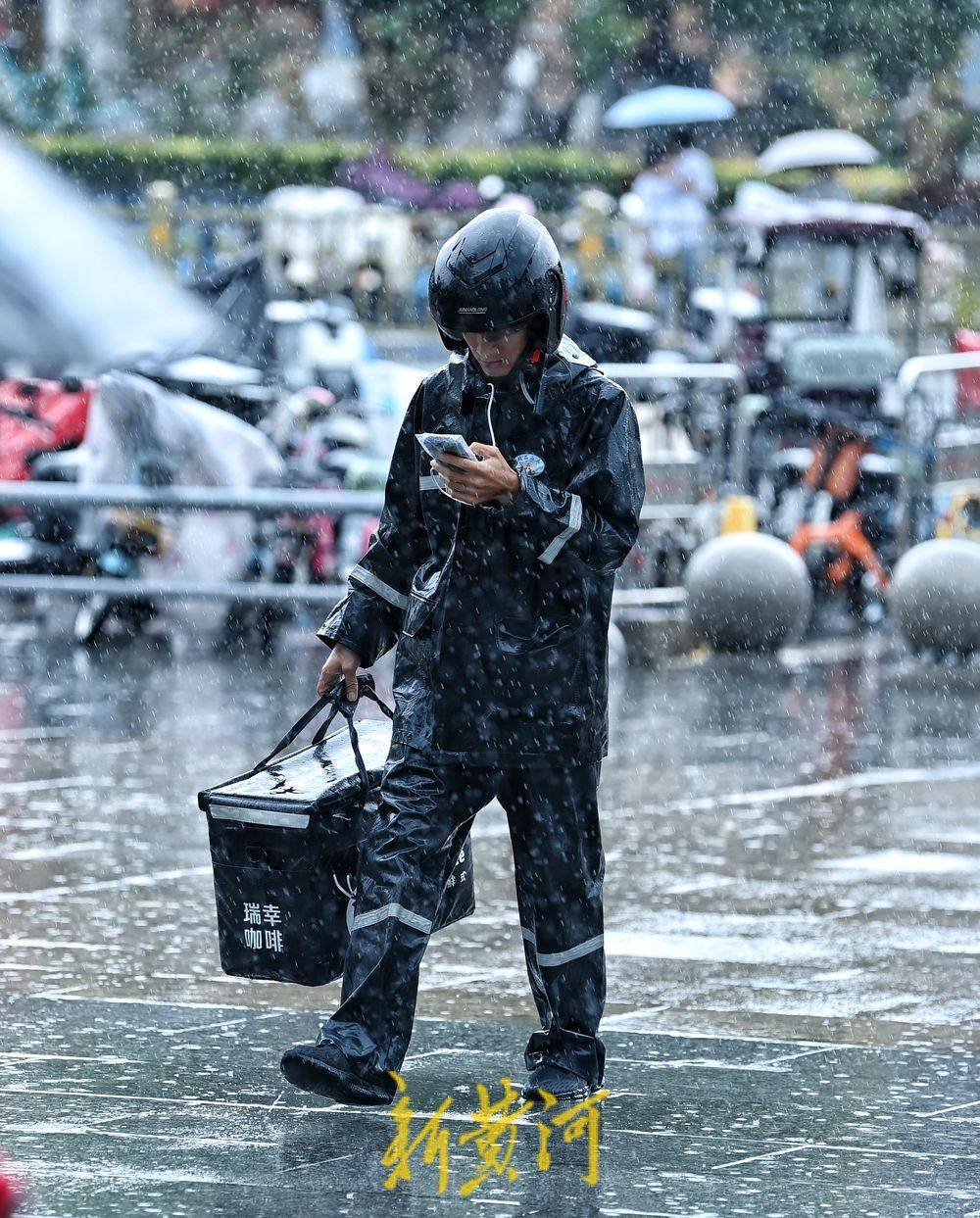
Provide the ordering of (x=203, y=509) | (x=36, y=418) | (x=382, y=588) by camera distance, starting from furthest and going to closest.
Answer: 1. (x=36, y=418)
2. (x=203, y=509)
3. (x=382, y=588)

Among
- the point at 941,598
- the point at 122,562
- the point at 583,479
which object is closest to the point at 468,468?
the point at 583,479

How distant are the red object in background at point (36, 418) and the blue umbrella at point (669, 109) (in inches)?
430

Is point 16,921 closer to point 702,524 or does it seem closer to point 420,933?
point 420,933

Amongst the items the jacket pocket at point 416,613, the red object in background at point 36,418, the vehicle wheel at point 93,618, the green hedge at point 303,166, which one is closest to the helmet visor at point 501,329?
the jacket pocket at point 416,613

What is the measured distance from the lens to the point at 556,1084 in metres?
5.11

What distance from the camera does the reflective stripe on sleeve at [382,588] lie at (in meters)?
5.29

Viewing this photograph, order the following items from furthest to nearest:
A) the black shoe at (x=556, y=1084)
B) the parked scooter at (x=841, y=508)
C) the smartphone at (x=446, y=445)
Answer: the parked scooter at (x=841, y=508), the black shoe at (x=556, y=1084), the smartphone at (x=446, y=445)

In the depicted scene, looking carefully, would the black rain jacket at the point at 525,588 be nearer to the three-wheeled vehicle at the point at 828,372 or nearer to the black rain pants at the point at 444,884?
the black rain pants at the point at 444,884

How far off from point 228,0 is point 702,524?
67.0 feet

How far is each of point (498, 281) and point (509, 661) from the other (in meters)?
0.73

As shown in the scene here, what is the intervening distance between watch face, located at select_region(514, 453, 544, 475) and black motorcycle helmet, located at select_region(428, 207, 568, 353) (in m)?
0.24

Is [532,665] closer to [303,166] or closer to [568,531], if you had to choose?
[568,531]

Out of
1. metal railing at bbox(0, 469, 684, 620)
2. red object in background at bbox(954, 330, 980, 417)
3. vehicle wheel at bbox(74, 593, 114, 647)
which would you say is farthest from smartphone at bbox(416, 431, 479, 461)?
red object in background at bbox(954, 330, 980, 417)

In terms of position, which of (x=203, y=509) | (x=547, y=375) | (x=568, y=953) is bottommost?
(x=568, y=953)
